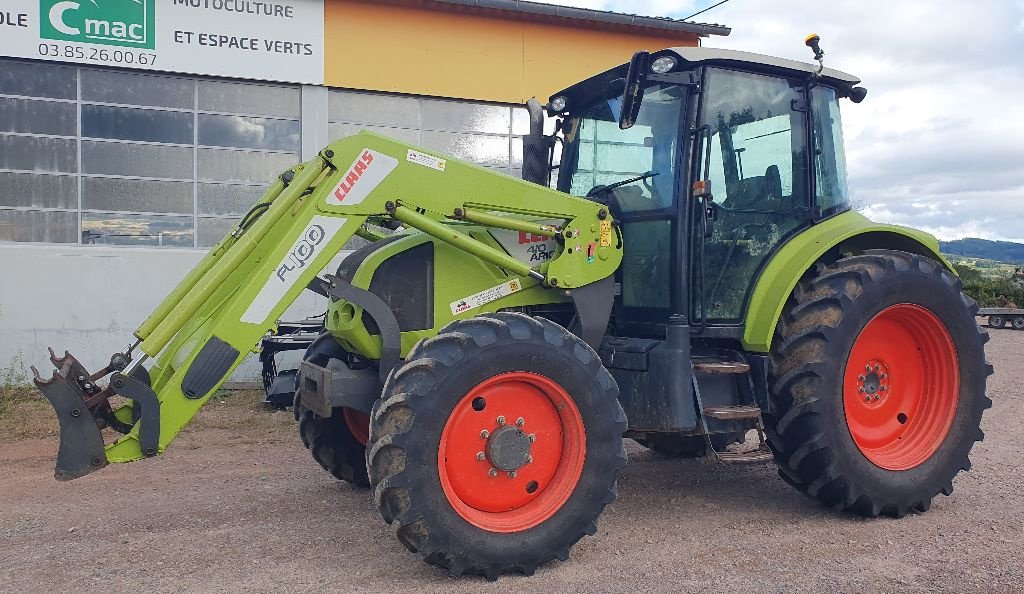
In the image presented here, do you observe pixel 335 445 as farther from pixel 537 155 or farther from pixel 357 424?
pixel 537 155

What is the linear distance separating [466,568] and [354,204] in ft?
6.07

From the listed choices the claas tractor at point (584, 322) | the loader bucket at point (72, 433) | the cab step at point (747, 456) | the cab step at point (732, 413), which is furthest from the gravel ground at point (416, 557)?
the cab step at point (732, 413)

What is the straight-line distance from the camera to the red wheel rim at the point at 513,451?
4.11 m

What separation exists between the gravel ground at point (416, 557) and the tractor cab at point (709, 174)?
1.20 meters

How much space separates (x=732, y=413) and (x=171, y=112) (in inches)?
323

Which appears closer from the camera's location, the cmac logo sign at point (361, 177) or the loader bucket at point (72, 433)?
the loader bucket at point (72, 433)

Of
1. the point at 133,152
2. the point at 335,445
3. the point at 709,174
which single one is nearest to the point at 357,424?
the point at 335,445

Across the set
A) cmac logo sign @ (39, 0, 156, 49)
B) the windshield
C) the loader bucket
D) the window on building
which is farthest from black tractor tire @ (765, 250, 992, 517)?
cmac logo sign @ (39, 0, 156, 49)

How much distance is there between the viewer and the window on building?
9938 millimetres

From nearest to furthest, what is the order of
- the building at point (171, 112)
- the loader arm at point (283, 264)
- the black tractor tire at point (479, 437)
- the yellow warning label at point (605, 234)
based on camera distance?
the black tractor tire at point (479, 437) < the loader arm at point (283, 264) < the yellow warning label at point (605, 234) < the building at point (171, 112)

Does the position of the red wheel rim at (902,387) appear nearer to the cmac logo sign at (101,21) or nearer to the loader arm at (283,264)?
the loader arm at (283,264)

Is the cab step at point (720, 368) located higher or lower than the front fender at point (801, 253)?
lower

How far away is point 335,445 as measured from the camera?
551 cm

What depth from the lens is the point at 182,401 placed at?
405 cm
